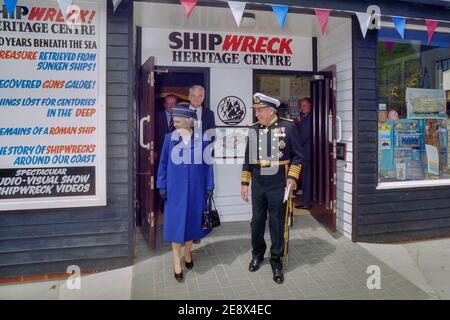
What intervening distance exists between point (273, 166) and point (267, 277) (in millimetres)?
1189

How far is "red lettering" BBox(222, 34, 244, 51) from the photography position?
5418 millimetres

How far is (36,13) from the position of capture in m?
3.59

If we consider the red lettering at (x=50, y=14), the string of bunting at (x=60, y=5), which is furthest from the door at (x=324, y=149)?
the red lettering at (x=50, y=14)

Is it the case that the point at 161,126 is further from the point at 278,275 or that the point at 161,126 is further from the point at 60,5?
the point at 278,275

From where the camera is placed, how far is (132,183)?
3896 mm

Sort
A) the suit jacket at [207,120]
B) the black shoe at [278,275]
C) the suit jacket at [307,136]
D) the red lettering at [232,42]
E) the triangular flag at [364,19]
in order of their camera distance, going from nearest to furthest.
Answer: the black shoe at [278,275] < the triangular flag at [364,19] < the suit jacket at [207,120] < the red lettering at [232,42] < the suit jacket at [307,136]

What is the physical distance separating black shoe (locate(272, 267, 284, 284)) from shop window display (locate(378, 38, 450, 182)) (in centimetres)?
231

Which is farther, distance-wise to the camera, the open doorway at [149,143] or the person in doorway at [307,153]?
the person in doorway at [307,153]

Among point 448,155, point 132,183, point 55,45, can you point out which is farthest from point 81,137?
point 448,155

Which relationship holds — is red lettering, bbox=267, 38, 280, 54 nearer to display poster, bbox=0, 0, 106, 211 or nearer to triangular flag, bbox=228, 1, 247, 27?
triangular flag, bbox=228, 1, 247, 27

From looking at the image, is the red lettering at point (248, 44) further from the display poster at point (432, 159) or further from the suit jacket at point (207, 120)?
the display poster at point (432, 159)

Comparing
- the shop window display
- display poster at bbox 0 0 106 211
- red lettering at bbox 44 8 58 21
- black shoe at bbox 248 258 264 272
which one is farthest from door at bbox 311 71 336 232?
red lettering at bbox 44 8 58 21

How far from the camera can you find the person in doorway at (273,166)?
364 centimetres

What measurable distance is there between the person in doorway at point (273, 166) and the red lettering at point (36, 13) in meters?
2.43
